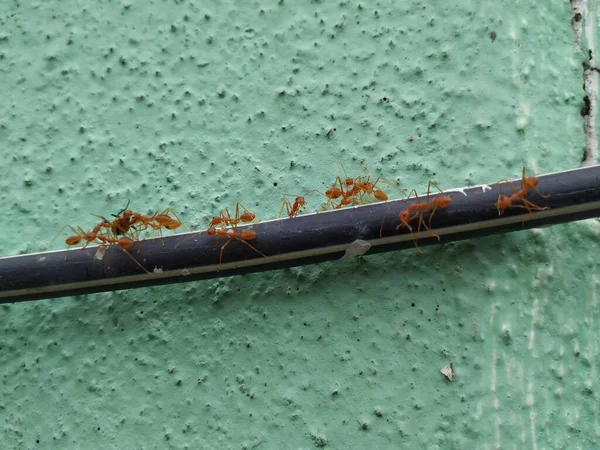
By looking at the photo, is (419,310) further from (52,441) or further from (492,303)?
(52,441)

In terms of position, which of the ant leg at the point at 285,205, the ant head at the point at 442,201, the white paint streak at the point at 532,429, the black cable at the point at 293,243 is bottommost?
the white paint streak at the point at 532,429

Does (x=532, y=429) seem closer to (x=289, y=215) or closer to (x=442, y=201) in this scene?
(x=442, y=201)

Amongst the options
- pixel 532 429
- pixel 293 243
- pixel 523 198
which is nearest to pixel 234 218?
pixel 293 243

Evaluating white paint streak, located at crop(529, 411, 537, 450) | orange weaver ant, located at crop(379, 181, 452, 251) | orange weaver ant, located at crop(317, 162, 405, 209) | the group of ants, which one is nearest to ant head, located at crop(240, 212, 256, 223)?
the group of ants

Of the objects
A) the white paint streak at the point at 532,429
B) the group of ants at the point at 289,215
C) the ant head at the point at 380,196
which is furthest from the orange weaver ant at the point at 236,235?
the white paint streak at the point at 532,429

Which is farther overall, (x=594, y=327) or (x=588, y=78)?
(x=588, y=78)

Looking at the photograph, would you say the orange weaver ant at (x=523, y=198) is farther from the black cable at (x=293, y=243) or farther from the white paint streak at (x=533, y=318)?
the white paint streak at (x=533, y=318)

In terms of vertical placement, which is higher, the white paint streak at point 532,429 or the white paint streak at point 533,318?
the white paint streak at point 533,318
